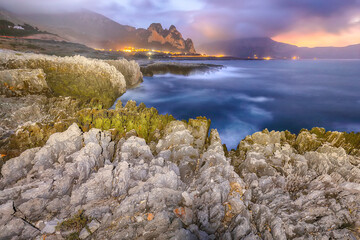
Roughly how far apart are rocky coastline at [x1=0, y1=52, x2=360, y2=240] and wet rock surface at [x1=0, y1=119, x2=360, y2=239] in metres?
0.03

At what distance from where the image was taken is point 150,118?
11383 millimetres

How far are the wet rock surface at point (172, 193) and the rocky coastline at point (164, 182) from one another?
3cm

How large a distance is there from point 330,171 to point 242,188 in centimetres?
414

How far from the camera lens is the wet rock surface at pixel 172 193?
5027 millimetres

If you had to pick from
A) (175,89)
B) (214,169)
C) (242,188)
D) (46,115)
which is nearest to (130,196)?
(214,169)

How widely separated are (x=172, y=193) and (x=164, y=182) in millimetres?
583

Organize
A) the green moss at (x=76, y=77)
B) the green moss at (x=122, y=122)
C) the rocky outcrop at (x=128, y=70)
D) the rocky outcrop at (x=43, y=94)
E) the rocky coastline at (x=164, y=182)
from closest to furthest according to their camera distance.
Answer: the rocky coastline at (x=164, y=182) < the rocky outcrop at (x=43, y=94) < the green moss at (x=122, y=122) < the green moss at (x=76, y=77) < the rocky outcrop at (x=128, y=70)

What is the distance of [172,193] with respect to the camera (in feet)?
19.9

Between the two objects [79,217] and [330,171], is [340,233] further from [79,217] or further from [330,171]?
[79,217]

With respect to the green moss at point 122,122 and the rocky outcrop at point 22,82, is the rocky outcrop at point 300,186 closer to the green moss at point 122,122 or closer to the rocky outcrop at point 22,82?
the green moss at point 122,122

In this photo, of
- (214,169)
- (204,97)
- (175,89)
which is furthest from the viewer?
(175,89)

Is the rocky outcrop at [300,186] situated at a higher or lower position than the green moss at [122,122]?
lower

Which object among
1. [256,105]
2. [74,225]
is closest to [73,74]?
[74,225]

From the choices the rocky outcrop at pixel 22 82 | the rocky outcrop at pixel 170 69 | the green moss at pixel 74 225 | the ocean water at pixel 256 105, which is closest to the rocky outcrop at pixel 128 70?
the ocean water at pixel 256 105
